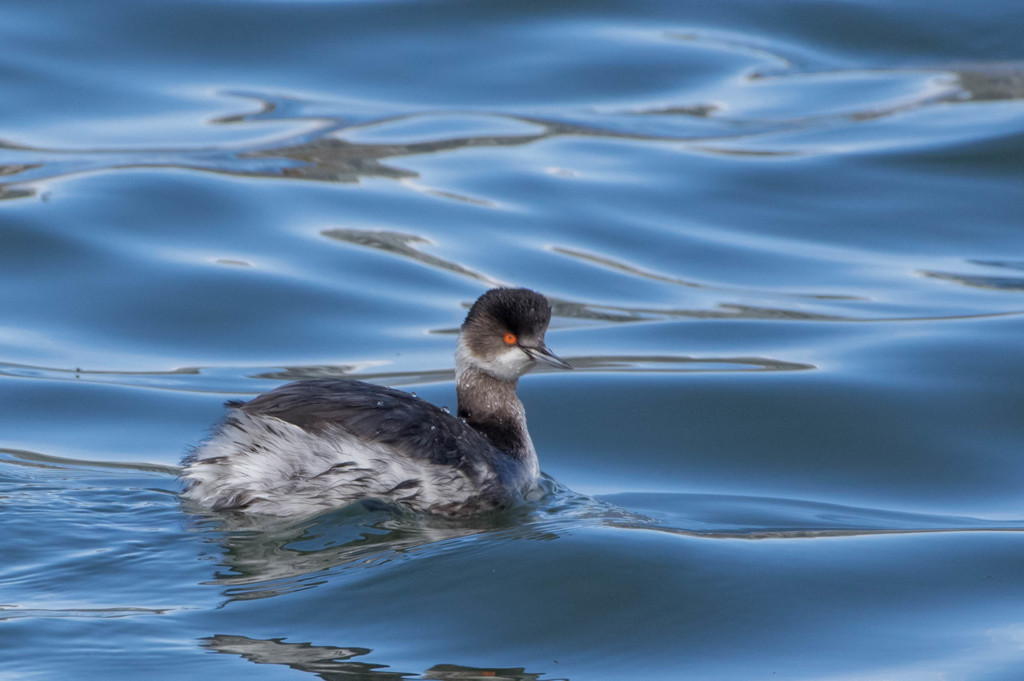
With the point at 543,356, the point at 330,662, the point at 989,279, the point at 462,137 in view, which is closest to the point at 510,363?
the point at 543,356

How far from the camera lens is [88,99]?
13.9 m

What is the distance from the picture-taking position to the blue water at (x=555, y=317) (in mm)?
5227

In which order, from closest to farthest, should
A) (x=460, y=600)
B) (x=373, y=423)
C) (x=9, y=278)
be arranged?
Result: (x=460, y=600)
(x=373, y=423)
(x=9, y=278)

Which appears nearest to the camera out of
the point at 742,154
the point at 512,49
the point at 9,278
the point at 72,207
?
the point at 9,278

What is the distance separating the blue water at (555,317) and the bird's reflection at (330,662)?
0.02 metres

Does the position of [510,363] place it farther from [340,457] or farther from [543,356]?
[340,457]

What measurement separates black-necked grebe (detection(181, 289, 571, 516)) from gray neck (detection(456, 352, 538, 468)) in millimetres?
437

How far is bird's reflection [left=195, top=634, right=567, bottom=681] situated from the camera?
4.63m

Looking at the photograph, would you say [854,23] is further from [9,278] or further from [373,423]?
[373,423]

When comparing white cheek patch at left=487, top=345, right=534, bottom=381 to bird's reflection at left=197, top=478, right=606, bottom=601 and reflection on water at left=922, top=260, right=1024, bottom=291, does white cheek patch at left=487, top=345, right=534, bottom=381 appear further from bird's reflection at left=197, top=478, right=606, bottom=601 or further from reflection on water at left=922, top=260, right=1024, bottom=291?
reflection on water at left=922, top=260, right=1024, bottom=291

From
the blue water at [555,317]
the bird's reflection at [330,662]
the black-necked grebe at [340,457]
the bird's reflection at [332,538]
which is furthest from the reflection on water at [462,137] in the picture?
the bird's reflection at [330,662]

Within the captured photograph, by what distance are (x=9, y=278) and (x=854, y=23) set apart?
10439 millimetres

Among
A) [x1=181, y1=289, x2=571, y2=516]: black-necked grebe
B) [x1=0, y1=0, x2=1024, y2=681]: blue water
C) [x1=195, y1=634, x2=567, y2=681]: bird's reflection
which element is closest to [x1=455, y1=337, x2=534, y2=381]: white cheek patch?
[x1=181, y1=289, x2=571, y2=516]: black-necked grebe

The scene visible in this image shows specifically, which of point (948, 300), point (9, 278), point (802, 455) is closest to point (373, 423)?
point (802, 455)
